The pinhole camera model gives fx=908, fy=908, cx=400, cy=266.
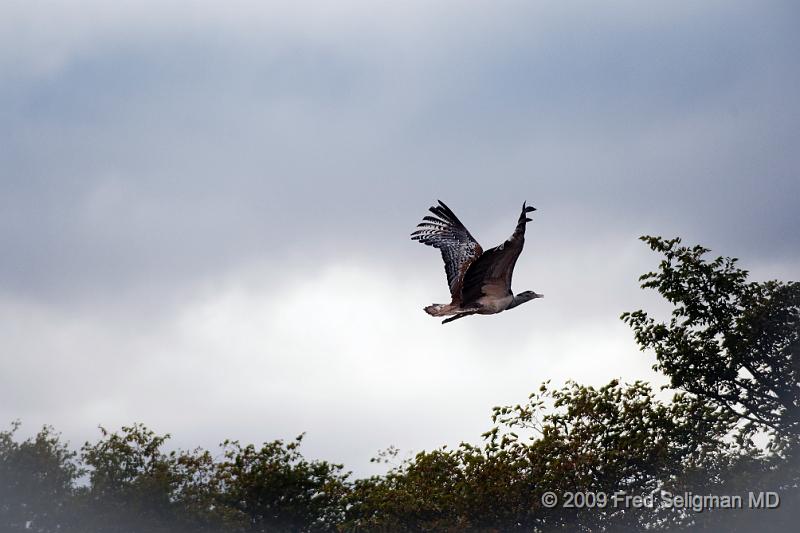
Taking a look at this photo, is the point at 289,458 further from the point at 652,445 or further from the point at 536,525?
the point at 652,445

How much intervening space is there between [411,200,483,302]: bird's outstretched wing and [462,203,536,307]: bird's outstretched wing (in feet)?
4.40

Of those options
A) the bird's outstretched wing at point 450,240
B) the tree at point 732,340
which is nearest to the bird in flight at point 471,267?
the bird's outstretched wing at point 450,240

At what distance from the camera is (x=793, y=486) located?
34.2 m

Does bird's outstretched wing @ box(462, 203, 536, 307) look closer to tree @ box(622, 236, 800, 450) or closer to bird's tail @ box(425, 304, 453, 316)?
bird's tail @ box(425, 304, 453, 316)

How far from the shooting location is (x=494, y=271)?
19484mm

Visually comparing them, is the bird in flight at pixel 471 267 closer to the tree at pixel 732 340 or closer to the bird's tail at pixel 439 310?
the bird's tail at pixel 439 310

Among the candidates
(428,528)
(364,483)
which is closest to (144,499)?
(364,483)

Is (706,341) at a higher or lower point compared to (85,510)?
higher

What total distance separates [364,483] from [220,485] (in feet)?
29.8

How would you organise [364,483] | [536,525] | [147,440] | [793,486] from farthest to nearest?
[147,440] < [364,483] < [536,525] < [793,486]

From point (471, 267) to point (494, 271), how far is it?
0.51 meters

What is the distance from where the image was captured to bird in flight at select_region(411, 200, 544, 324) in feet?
62.0

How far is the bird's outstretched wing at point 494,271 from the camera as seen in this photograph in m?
18.5

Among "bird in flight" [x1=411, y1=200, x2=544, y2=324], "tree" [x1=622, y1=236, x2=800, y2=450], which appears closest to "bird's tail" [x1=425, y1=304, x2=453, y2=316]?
"bird in flight" [x1=411, y1=200, x2=544, y2=324]
